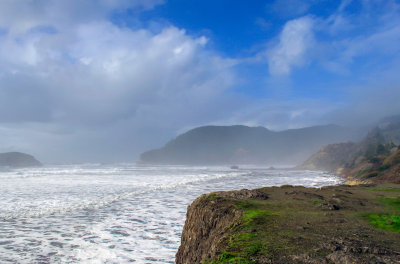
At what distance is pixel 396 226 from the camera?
7805 millimetres

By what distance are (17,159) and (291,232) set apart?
655ft

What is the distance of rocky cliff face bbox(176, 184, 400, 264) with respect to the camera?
17.7 ft

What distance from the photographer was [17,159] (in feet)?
562

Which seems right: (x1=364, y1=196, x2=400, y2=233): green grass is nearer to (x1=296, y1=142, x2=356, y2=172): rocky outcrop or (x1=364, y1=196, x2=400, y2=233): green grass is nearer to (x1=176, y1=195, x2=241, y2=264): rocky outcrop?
(x1=176, y1=195, x2=241, y2=264): rocky outcrop

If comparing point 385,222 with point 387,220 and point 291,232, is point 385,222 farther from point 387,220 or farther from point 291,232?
point 291,232

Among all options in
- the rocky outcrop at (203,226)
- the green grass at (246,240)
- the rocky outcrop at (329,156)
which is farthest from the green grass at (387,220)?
the rocky outcrop at (329,156)

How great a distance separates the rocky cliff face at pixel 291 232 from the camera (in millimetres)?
5398

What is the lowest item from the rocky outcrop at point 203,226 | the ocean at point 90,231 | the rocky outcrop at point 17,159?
the ocean at point 90,231

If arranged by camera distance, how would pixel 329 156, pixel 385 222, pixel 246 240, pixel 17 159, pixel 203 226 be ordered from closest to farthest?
pixel 246 240
pixel 385 222
pixel 203 226
pixel 329 156
pixel 17 159

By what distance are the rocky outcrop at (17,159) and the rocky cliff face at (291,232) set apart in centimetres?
18109

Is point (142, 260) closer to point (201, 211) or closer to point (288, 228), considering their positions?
point (201, 211)

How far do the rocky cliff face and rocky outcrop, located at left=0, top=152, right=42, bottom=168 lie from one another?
181 metres

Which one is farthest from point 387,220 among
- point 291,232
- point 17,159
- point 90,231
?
point 17,159

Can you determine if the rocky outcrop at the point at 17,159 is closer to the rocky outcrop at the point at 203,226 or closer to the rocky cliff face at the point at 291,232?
the rocky outcrop at the point at 203,226
